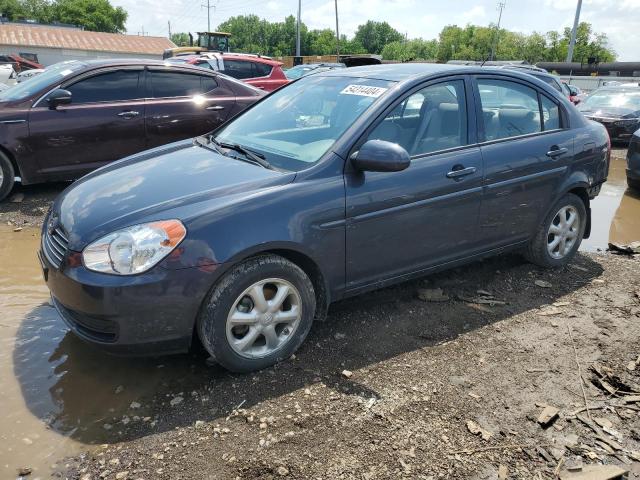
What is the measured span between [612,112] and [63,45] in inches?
2198

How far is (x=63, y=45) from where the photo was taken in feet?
178

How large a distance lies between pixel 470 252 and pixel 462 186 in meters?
0.56

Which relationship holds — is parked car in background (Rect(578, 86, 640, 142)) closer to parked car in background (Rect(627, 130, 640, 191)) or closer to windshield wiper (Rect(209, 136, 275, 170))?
parked car in background (Rect(627, 130, 640, 191))

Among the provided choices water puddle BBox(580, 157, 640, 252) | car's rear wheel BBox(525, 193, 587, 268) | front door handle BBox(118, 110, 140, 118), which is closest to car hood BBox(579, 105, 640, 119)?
water puddle BBox(580, 157, 640, 252)

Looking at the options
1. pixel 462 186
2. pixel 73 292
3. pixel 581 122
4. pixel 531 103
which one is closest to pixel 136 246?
pixel 73 292

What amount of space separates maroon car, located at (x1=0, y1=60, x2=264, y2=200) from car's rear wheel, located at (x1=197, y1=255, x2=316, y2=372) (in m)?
4.26

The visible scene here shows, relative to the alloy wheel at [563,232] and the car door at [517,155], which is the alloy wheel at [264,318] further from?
the alloy wheel at [563,232]

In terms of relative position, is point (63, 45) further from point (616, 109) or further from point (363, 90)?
point (363, 90)

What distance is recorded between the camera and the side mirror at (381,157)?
3145 millimetres

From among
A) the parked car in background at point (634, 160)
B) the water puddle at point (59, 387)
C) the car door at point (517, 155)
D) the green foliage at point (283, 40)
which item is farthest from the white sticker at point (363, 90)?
the green foliage at point (283, 40)

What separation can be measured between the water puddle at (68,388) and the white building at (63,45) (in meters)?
56.2

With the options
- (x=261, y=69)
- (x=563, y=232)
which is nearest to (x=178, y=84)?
(x=563, y=232)

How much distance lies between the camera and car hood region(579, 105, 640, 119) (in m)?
12.4

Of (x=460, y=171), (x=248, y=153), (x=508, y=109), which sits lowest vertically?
(x=460, y=171)
